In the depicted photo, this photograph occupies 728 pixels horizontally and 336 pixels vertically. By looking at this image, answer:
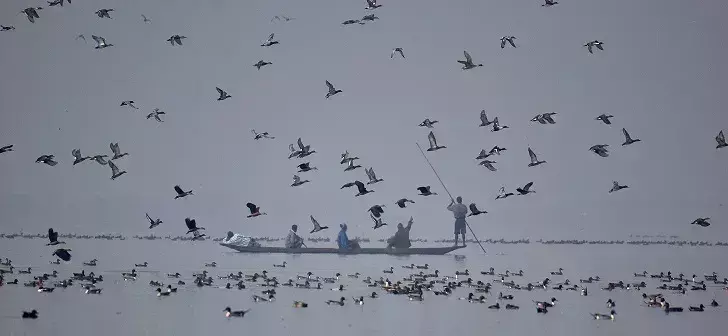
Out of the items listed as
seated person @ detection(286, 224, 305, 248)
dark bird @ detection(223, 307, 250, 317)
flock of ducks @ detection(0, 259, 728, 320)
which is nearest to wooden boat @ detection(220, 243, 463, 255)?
seated person @ detection(286, 224, 305, 248)

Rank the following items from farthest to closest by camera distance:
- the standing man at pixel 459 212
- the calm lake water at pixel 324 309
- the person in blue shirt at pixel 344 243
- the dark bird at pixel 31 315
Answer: the standing man at pixel 459 212, the person in blue shirt at pixel 344 243, the dark bird at pixel 31 315, the calm lake water at pixel 324 309

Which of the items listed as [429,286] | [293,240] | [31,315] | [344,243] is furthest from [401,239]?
[31,315]

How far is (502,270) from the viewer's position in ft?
155

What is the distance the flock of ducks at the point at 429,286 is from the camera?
34469 millimetres

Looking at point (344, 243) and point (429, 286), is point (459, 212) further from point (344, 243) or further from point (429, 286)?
point (429, 286)

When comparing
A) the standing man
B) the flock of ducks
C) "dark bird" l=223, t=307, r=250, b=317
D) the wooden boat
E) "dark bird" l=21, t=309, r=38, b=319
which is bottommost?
"dark bird" l=21, t=309, r=38, b=319

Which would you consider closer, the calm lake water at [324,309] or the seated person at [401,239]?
the calm lake water at [324,309]

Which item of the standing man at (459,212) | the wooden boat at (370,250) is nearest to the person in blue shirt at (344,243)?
the wooden boat at (370,250)

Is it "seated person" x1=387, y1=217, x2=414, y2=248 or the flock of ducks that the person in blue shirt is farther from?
the flock of ducks

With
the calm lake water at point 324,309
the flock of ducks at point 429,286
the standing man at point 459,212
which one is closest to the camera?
the calm lake water at point 324,309

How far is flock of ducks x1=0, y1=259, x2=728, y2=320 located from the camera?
34469mm

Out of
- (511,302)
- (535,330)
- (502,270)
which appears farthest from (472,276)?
(535,330)

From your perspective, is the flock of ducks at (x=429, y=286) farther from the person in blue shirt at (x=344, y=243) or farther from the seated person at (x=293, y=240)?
the seated person at (x=293, y=240)

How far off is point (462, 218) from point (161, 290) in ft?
93.2
